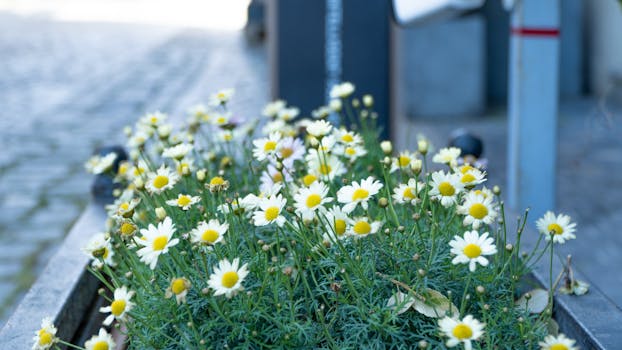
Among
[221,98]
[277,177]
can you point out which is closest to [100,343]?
[277,177]

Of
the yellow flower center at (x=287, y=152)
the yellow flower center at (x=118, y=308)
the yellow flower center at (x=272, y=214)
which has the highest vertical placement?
the yellow flower center at (x=287, y=152)

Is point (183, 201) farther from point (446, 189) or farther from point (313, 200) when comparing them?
point (446, 189)

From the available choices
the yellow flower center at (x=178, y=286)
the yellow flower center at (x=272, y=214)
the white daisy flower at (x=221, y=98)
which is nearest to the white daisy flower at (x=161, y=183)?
the yellow flower center at (x=272, y=214)

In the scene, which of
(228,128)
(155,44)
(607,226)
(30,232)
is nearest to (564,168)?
(607,226)

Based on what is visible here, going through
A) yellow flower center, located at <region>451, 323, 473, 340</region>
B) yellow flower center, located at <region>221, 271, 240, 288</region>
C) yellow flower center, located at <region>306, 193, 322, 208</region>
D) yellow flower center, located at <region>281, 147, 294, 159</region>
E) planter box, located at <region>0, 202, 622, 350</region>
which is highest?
Answer: yellow flower center, located at <region>281, 147, 294, 159</region>

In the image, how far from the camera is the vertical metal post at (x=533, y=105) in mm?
4039

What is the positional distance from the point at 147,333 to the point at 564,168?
181 inches

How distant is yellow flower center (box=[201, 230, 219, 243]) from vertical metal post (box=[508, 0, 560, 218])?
258 centimetres

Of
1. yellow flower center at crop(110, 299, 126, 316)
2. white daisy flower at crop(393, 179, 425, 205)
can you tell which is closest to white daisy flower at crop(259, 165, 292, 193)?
white daisy flower at crop(393, 179, 425, 205)

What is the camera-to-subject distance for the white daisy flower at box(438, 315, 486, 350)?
151cm

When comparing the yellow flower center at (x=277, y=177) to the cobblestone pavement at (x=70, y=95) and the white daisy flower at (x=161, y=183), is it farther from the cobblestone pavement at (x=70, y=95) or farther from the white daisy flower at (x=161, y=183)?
the cobblestone pavement at (x=70, y=95)

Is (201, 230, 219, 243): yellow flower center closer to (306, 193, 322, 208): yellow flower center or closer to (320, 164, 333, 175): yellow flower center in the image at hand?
(306, 193, 322, 208): yellow flower center

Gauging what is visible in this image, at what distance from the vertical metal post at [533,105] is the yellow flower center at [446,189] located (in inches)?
90.2

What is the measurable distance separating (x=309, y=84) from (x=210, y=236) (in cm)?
354
